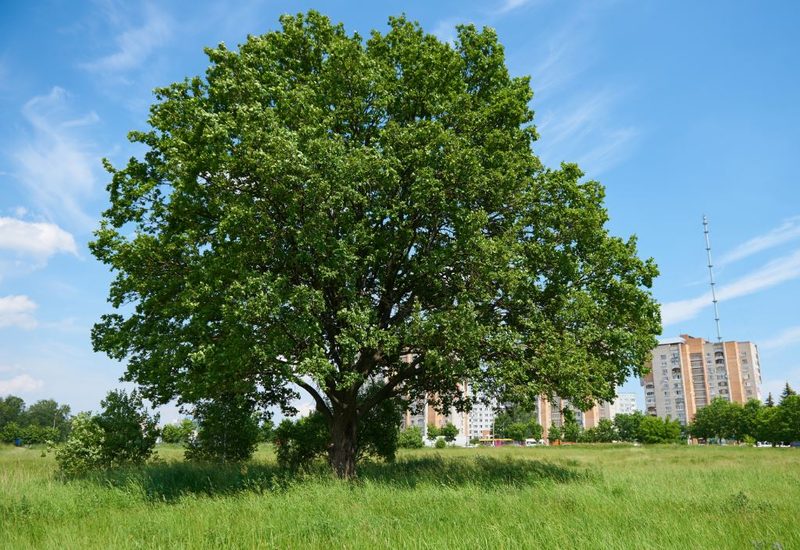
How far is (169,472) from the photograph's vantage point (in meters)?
18.2

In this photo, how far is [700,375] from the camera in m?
142

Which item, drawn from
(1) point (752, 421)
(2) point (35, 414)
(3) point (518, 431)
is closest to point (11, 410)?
(2) point (35, 414)

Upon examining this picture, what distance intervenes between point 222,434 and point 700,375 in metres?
149

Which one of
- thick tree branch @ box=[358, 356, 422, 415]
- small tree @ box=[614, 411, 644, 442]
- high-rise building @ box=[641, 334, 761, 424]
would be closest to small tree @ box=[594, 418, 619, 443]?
small tree @ box=[614, 411, 644, 442]

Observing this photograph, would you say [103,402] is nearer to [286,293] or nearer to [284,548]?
[286,293]

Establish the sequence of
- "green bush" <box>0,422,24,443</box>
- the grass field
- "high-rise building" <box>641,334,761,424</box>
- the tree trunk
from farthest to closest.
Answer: "high-rise building" <box>641,334,761,424</box> < "green bush" <box>0,422,24,443</box> < the tree trunk < the grass field

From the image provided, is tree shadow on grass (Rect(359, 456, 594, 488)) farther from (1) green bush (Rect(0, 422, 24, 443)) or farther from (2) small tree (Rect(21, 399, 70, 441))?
(2) small tree (Rect(21, 399, 70, 441))

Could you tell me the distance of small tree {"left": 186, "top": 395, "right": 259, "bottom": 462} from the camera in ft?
81.1

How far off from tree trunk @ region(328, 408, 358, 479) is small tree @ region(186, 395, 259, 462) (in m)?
5.67

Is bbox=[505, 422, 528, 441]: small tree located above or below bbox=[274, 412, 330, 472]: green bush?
below

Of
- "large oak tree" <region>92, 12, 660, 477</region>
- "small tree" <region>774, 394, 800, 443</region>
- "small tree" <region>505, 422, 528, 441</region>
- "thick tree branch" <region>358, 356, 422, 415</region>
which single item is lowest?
"small tree" <region>505, 422, 528, 441</region>

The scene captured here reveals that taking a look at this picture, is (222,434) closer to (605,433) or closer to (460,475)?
(460,475)

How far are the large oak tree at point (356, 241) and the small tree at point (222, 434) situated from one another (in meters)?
5.89

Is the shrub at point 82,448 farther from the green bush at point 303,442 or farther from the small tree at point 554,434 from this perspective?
the small tree at point 554,434
